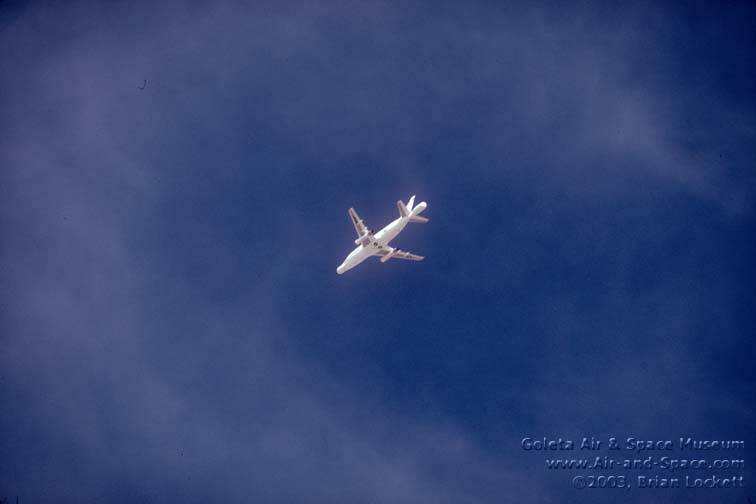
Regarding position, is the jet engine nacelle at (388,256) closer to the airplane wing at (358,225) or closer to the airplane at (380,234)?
the airplane at (380,234)

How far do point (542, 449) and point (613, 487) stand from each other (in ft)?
35.6

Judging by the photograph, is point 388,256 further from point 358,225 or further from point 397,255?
point 358,225

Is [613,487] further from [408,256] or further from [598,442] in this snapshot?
[408,256]

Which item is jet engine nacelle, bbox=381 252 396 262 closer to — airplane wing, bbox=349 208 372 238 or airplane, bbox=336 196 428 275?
airplane, bbox=336 196 428 275

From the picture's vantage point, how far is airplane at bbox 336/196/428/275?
8619cm

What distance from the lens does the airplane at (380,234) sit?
86188 millimetres

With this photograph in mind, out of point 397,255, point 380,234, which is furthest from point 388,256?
point 380,234

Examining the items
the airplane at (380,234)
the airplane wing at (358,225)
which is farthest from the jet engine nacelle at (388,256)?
the airplane wing at (358,225)

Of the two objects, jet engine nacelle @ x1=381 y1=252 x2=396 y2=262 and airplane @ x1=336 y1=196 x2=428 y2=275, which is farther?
jet engine nacelle @ x1=381 y1=252 x2=396 y2=262

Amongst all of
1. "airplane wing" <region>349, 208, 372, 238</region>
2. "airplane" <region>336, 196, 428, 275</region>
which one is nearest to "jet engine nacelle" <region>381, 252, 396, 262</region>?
"airplane" <region>336, 196, 428, 275</region>

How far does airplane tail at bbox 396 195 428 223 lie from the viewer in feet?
282

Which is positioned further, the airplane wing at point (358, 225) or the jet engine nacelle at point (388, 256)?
the jet engine nacelle at point (388, 256)

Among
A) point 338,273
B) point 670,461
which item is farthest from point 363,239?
point 670,461

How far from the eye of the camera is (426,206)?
292 feet
